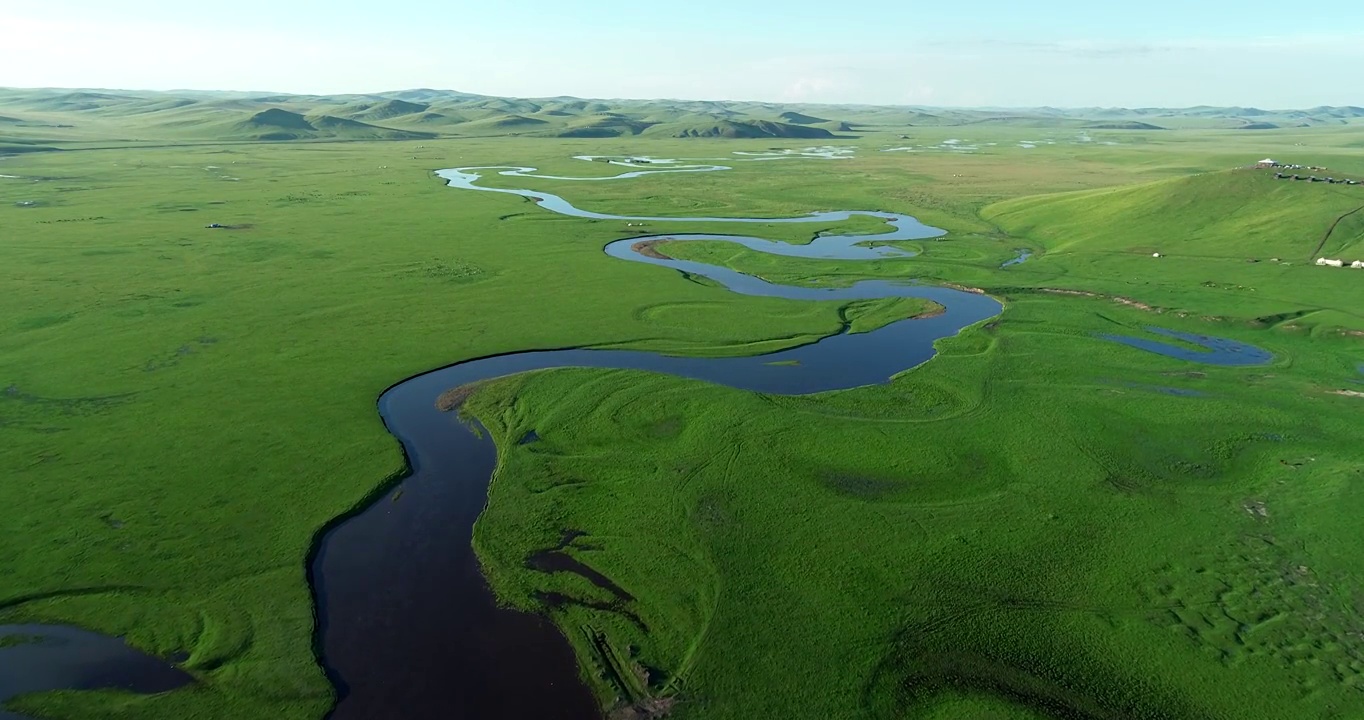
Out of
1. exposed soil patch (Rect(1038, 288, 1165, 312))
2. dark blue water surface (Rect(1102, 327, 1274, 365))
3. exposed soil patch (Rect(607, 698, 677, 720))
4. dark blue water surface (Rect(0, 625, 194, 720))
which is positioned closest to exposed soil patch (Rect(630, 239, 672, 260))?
exposed soil patch (Rect(1038, 288, 1165, 312))

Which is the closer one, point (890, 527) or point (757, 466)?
point (890, 527)

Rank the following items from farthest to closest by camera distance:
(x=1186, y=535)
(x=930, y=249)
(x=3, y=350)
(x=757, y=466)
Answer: (x=930, y=249) < (x=3, y=350) < (x=757, y=466) < (x=1186, y=535)

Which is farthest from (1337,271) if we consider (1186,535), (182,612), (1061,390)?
(182,612)

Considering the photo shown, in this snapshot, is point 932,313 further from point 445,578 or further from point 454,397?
point 445,578

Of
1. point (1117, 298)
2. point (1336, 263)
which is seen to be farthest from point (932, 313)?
point (1336, 263)

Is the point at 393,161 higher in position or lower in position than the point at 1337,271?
higher

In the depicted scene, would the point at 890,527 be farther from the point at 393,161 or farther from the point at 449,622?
the point at 393,161

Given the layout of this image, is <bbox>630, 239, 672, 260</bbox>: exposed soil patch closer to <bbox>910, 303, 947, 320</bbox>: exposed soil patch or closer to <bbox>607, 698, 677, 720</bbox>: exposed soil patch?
<bbox>910, 303, 947, 320</bbox>: exposed soil patch

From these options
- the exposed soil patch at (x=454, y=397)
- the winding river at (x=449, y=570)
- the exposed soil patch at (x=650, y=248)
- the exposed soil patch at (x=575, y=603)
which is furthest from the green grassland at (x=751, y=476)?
the exposed soil patch at (x=650, y=248)
